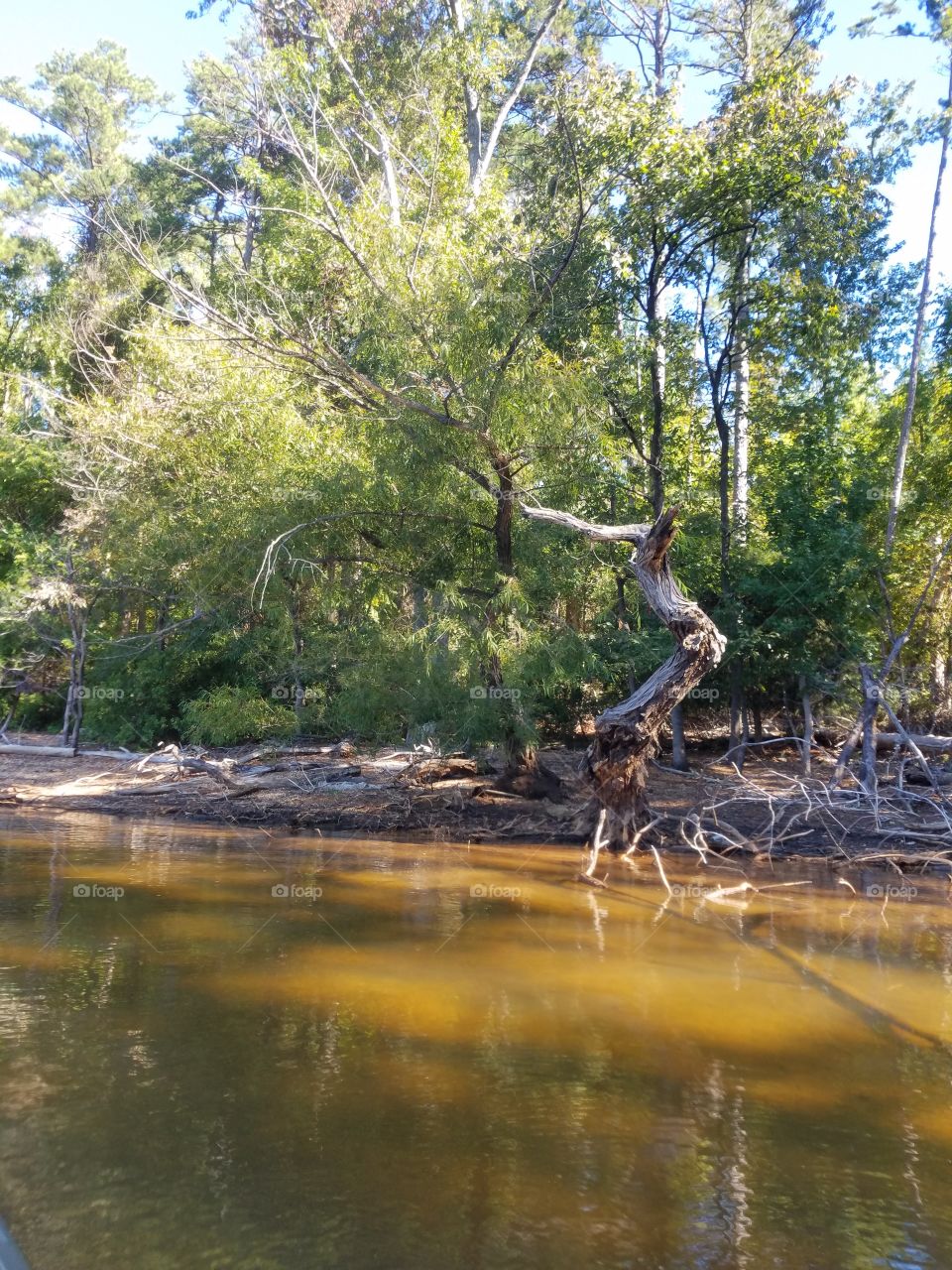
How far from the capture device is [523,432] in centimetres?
1332

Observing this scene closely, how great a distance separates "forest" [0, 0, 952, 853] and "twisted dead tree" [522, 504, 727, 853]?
0.19ft

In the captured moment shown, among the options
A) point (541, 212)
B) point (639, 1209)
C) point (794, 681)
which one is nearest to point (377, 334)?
point (541, 212)

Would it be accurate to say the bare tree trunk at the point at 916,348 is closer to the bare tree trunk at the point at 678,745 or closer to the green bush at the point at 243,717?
the bare tree trunk at the point at 678,745

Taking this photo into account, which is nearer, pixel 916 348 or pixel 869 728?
pixel 869 728

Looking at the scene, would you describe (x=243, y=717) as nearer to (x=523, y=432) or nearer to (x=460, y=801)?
(x=460, y=801)

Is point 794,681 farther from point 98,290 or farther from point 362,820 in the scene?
point 98,290

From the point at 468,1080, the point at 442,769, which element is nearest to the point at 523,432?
the point at 442,769

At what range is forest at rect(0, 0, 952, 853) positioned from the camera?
44.7 feet

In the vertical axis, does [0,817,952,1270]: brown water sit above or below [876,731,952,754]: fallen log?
below

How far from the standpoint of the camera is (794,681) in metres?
18.0

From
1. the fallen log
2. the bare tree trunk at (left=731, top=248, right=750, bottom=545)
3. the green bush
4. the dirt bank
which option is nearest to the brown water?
the dirt bank

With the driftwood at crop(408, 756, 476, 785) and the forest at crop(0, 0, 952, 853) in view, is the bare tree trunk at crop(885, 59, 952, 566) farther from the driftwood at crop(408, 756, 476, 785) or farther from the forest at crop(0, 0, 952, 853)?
the driftwood at crop(408, 756, 476, 785)

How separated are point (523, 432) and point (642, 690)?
12.3 feet

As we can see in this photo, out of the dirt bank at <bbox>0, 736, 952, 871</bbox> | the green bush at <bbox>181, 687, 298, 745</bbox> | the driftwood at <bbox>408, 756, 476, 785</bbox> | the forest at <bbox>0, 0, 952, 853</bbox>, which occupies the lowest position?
the dirt bank at <bbox>0, 736, 952, 871</bbox>
